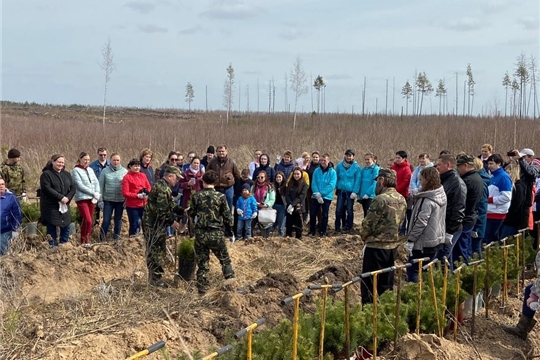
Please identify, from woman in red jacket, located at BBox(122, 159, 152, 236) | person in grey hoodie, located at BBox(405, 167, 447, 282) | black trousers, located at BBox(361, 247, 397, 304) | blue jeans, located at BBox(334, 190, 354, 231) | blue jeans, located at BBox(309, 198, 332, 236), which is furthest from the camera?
blue jeans, located at BBox(334, 190, 354, 231)

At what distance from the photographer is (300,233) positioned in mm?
12297

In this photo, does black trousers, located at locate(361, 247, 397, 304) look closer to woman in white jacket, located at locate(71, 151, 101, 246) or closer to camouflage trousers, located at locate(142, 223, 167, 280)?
camouflage trousers, located at locate(142, 223, 167, 280)

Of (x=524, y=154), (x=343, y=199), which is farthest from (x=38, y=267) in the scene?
(x=524, y=154)

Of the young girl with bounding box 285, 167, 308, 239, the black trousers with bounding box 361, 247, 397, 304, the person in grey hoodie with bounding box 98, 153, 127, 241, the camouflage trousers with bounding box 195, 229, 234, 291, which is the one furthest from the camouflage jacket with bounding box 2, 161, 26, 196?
the black trousers with bounding box 361, 247, 397, 304

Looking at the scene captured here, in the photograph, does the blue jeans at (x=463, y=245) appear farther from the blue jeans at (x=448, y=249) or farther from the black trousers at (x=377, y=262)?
the black trousers at (x=377, y=262)

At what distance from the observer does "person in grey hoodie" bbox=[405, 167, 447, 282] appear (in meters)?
6.89

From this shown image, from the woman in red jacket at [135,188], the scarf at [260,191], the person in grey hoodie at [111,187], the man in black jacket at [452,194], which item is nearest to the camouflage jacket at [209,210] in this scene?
the man in black jacket at [452,194]

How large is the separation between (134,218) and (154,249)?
2.90 meters

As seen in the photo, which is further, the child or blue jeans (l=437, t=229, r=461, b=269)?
the child

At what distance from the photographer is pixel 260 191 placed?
11.6m

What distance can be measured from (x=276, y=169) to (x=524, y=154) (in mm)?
4893

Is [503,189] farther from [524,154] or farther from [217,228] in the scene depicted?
[217,228]

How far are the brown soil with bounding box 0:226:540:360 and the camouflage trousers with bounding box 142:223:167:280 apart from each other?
0.27 metres

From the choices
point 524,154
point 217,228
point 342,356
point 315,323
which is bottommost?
point 342,356
